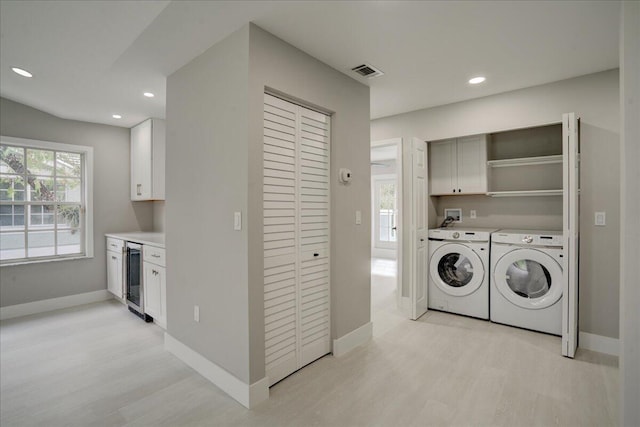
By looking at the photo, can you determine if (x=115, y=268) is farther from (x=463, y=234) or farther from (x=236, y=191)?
(x=463, y=234)

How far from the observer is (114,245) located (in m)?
4.11

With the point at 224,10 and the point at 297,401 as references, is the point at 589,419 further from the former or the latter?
the point at 224,10

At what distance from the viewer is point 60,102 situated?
349cm

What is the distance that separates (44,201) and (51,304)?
128 centimetres

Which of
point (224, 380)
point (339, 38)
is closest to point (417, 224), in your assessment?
point (339, 38)

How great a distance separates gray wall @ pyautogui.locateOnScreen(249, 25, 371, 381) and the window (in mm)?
3429

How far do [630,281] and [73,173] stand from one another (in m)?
5.46

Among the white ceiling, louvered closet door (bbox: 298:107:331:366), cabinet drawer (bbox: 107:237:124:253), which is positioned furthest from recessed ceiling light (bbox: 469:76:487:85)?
cabinet drawer (bbox: 107:237:124:253)

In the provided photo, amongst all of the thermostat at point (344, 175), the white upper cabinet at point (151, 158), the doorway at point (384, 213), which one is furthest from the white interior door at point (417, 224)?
the white upper cabinet at point (151, 158)

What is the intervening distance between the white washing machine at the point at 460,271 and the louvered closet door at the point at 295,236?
167 cm

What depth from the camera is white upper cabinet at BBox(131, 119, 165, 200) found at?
13.2 feet

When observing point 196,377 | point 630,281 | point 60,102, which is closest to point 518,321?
point 630,281

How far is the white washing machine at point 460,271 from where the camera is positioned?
3.40 meters

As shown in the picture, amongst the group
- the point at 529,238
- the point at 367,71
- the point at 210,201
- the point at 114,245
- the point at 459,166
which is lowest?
the point at 114,245
